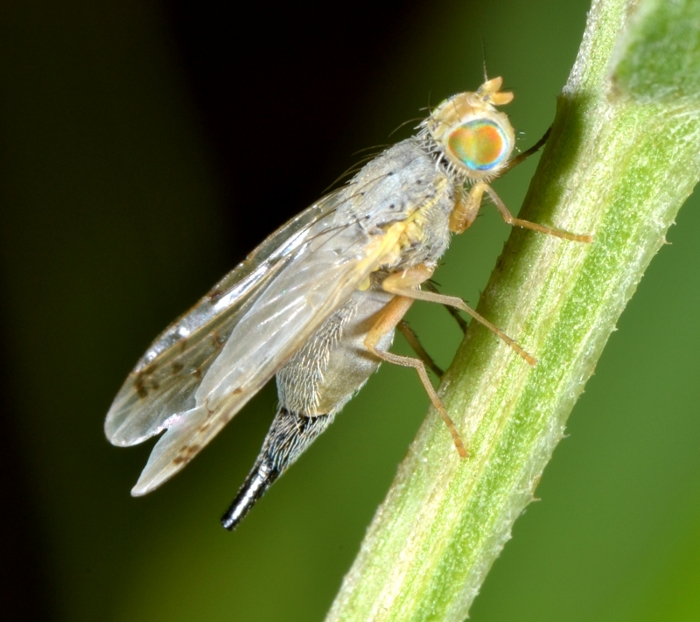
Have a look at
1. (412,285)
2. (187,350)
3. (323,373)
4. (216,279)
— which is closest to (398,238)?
(412,285)

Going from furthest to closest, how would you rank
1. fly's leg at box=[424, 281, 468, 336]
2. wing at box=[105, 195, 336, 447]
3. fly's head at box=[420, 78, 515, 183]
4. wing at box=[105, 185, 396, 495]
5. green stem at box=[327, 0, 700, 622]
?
fly's leg at box=[424, 281, 468, 336]
wing at box=[105, 195, 336, 447]
fly's head at box=[420, 78, 515, 183]
wing at box=[105, 185, 396, 495]
green stem at box=[327, 0, 700, 622]

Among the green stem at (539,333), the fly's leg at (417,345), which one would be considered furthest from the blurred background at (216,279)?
the green stem at (539,333)

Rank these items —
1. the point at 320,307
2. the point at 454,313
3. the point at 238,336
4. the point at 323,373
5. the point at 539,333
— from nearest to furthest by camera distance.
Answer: the point at 539,333
the point at 320,307
the point at 238,336
the point at 323,373
the point at 454,313

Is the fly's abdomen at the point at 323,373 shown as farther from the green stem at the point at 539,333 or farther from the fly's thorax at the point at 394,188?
the green stem at the point at 539,333

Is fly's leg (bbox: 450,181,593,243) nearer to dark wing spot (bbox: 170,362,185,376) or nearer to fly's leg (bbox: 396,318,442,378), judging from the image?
fly's leg (bbox: 396,318,442,378)

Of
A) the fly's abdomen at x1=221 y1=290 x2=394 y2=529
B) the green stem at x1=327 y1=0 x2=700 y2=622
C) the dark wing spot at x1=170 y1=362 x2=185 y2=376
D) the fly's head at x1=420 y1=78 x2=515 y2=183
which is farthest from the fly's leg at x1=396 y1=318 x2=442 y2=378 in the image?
the green stem at x1=327 y1=0 x2=700 y2=622

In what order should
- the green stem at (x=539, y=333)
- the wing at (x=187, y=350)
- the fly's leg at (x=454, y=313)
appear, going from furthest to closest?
the fly's leg at (x=454, y=313), the wing at (x=187, y=350), the green stem at (x=539, y=333)

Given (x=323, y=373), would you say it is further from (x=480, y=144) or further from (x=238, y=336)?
(x=480, y=144)

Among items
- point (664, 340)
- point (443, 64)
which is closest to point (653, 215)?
point (664, 340)
